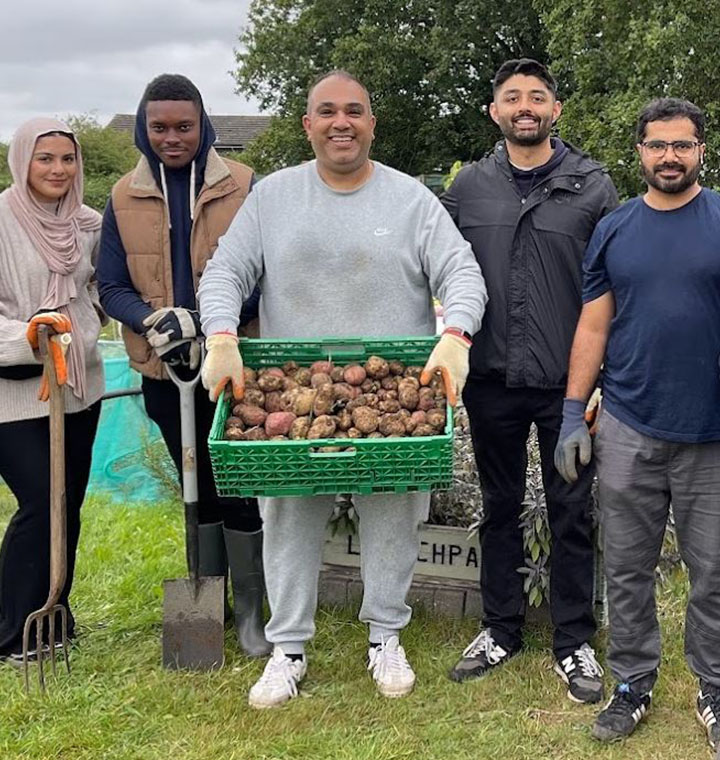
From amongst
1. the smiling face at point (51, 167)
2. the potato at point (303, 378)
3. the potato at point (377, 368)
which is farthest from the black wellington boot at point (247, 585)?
the smiling face at point (51, 167)

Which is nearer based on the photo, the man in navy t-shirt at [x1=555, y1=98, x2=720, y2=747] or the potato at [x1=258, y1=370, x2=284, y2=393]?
the man in navy t-shirt at [x1=555, y1=98, x2=720, y2=747]

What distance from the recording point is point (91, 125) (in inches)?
1284

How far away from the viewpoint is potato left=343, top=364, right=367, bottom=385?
2898mm

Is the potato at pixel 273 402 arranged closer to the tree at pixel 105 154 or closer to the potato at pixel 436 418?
the potato at pixel 436 418

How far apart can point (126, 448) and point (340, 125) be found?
12.3ft

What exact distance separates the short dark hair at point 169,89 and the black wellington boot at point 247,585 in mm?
1630

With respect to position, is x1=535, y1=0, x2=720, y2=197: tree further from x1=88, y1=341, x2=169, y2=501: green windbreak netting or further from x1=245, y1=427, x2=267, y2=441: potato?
x1=245, y1=427, x2=267, y2=441: potato

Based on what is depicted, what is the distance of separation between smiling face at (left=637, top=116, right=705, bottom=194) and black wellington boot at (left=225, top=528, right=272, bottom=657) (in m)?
1.97

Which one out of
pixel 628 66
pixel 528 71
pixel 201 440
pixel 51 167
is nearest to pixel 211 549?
pixel 201 440

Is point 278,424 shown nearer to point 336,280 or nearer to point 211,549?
point 336,280

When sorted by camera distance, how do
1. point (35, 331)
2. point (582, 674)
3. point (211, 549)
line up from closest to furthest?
point (35, 331), point (582, 674), point (211, 549)

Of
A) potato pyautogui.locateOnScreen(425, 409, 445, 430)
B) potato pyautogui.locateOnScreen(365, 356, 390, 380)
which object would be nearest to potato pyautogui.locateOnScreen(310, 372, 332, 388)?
potato pyautogui.locateOnScreen(365, 356, 390, 380)

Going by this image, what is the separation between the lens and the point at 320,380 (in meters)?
2.89

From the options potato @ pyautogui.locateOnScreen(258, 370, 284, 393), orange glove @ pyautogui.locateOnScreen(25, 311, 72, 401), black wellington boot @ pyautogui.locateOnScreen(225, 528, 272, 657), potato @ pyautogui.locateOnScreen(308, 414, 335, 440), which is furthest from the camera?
black wellington boot @ pyautogui.locateOnScreen(225, 528, 272, 657)
